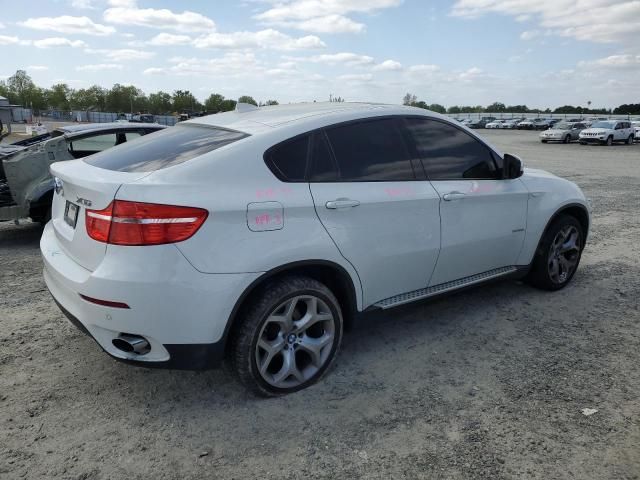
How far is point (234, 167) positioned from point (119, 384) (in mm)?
1578

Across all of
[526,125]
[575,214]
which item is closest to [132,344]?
[575,214]

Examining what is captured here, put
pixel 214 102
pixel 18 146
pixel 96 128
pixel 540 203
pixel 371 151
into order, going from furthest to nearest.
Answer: pixel 214 102, pixel 18 146, pixel 96 128, pixel 540 203, pixel 371 151

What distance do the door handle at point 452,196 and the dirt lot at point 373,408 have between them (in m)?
0.90

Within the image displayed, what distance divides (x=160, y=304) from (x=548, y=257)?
356cm

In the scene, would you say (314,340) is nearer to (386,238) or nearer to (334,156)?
(386,238)

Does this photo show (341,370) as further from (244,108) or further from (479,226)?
(244,108)

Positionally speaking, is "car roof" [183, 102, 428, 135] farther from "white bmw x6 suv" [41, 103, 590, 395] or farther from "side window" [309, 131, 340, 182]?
"side window" [309, 131, 340, 182]

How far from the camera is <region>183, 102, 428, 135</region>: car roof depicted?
10.7 feet

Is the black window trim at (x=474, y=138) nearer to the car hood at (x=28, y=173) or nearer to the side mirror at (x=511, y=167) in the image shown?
the side mirror at (x=511, y=167)

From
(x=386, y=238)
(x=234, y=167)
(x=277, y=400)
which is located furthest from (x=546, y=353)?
(x=234, y=167)

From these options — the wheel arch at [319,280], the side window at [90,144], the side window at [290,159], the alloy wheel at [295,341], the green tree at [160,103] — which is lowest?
the alloy wheel at [295,341]

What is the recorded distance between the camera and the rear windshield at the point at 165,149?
117 inches

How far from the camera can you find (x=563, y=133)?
3453 centimetres

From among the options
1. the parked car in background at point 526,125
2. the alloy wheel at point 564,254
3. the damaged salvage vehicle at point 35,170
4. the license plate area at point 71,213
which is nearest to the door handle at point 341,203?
the license plate area at point 71,213
